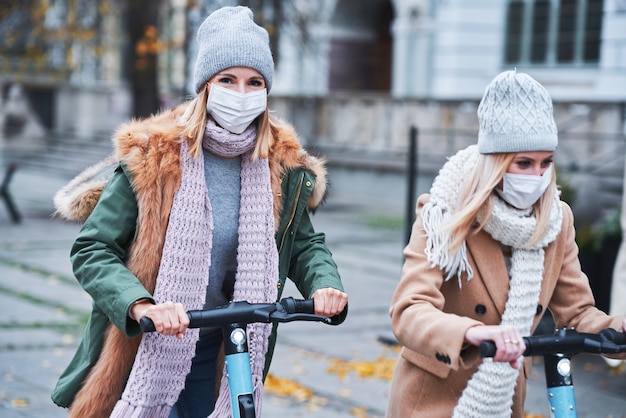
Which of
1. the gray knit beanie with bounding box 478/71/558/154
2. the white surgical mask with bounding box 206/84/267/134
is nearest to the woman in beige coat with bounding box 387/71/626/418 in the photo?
the gray knit beanie with bounding box 478/71/558/154

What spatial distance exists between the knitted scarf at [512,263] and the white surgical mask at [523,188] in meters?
0.04

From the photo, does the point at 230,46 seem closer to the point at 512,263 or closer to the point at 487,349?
the point at 512,263

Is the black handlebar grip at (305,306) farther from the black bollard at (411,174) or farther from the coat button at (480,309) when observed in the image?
the black bollard at (411,174)

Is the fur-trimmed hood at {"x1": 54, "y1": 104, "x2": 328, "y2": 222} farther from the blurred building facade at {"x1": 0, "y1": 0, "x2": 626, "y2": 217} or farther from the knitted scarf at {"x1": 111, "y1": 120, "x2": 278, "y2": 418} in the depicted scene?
the blurred building facade at {"x1": 0, "y1": 0, "x2": 626, "y2": 217}

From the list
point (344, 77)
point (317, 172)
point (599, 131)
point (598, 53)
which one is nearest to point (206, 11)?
point (599, 131)

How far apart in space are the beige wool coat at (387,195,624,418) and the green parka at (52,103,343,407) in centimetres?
31

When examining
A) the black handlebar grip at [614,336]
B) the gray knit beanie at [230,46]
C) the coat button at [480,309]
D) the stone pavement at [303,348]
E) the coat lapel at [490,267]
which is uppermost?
the gray knit beanie at [230,46]

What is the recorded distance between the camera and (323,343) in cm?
804

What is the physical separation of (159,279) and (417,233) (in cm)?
81

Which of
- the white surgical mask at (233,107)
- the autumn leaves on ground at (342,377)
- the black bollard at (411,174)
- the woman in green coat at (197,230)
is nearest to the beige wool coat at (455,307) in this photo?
the woman in green coat at (197,230)

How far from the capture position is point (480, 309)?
311 centimetres

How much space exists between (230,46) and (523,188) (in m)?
1.04

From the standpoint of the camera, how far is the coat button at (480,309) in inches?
122

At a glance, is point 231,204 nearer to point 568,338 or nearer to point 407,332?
point 407,332
